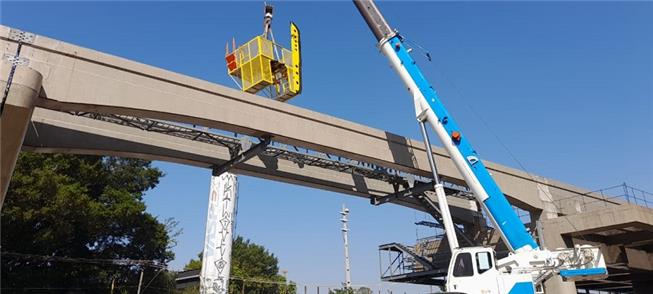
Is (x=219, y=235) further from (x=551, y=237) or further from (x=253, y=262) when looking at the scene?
(x=253, y=262)

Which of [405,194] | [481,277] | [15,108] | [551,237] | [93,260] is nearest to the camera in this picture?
[15,108]

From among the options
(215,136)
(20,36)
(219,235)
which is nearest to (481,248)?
(215,136)

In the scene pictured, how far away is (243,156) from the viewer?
2022 centimetres

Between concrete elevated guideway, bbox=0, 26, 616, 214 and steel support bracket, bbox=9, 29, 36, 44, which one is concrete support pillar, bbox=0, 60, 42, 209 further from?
steel support bracket, bbox=9, 29, 36, 44

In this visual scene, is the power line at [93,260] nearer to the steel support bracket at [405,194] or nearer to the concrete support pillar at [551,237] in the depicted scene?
the steel support bracket at [405,194]

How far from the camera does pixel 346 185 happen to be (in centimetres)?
2572

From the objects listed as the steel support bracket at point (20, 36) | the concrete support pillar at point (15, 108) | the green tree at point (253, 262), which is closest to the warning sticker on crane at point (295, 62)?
the steel support bracket at point (20, 36)

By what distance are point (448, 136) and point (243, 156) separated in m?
7.98

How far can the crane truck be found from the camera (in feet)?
48.5

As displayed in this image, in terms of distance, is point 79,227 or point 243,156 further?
point 79,227

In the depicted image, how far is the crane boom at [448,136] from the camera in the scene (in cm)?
1695

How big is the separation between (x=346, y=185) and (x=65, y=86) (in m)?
14.6

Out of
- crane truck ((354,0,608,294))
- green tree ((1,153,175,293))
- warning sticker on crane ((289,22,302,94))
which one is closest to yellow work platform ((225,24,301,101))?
warning sticker on crane ((289,22,302,94))

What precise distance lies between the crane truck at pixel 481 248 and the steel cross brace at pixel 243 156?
6.18 meters
